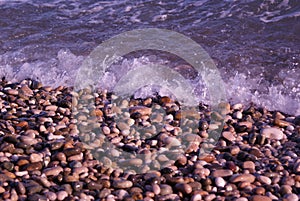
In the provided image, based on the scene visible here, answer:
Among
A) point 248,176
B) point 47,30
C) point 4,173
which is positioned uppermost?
point 47,30

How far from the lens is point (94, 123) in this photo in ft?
15.4

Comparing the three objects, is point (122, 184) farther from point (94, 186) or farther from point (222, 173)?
point (222, 173)

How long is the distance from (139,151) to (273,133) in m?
1.34

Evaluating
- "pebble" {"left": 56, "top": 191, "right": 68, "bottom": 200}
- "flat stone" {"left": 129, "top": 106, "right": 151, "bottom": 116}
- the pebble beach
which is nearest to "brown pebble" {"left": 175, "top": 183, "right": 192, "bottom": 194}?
the pebble beach

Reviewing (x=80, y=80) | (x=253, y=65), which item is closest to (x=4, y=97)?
(x=80, y=80)

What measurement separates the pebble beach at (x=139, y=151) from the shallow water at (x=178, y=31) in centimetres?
65

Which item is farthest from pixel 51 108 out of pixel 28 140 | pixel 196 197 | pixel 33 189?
pixel 196 197

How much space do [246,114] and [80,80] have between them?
2147mm

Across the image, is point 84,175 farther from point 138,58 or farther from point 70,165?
point 138,58

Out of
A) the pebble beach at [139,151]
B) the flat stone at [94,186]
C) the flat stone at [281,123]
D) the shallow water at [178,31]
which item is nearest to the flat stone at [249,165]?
the pebble beach at [139,151]

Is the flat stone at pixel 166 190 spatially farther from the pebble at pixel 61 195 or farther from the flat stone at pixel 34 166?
the flat stone at pixel 34 166

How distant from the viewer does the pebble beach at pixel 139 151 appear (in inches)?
141

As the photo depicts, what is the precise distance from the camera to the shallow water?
18.9 ft

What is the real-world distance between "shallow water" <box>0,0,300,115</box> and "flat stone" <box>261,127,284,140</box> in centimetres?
61
